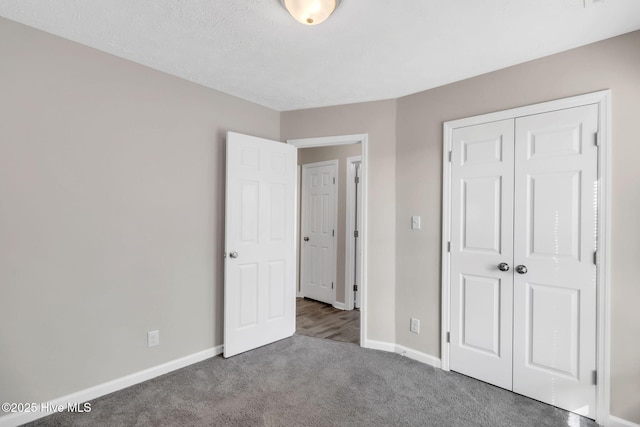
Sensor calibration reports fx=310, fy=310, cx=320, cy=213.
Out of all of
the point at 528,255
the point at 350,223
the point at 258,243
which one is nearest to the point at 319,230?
the point at 350,223

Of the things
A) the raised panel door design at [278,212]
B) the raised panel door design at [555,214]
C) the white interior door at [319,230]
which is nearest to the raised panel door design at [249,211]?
the raised panel door design at [278,212]

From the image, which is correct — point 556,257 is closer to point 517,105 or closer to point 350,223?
point 517,105

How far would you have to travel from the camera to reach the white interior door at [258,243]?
282 cm

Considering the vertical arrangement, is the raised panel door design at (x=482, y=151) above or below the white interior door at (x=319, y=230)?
above

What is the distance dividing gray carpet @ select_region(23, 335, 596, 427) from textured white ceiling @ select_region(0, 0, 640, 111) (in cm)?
242

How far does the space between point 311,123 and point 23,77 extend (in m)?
2.22

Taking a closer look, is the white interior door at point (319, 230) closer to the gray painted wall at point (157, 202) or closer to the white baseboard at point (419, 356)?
the gray painted wall at point (157, 202)

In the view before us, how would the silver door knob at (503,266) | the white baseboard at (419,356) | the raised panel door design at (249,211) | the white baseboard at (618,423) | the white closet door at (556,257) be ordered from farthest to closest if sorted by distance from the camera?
the raised panel door design at (249,211) < the white baseboard at (419,356) < the silver door knob at (503,266) < the white closet door at (556,257) < the white baseboard at (618,423)

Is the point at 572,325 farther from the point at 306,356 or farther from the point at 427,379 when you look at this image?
the point at 306,356

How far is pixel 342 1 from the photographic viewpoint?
5.27ft

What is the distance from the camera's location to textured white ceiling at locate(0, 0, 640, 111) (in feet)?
5.53

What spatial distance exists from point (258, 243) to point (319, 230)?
1.63m

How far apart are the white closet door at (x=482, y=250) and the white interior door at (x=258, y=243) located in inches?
63.0

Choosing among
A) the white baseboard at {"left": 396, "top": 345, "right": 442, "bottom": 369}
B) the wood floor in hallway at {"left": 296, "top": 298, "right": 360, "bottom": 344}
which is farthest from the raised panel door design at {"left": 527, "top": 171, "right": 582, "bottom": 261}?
the wood floor in hallway at {"left": 296, "top": 298, "right": 360, "bottom": 344}
